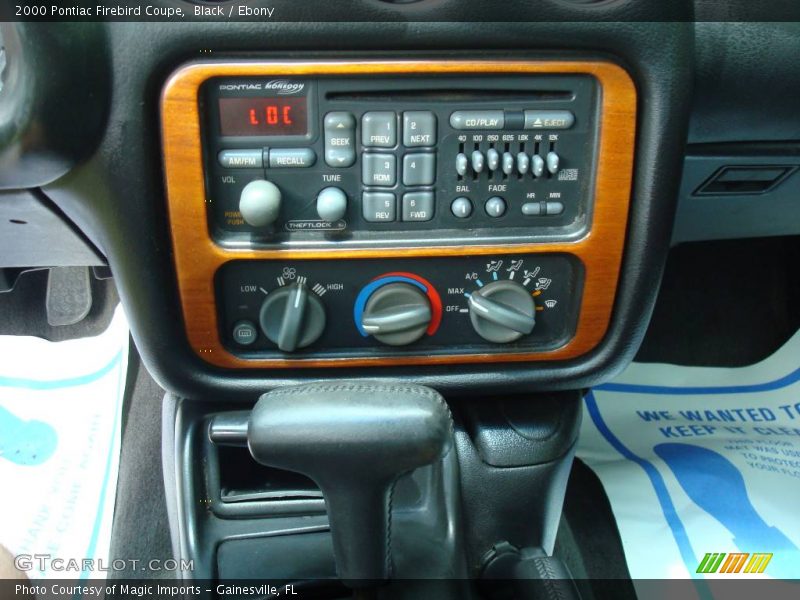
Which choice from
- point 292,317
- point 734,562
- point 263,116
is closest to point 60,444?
point 292,317

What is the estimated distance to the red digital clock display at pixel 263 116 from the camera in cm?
61

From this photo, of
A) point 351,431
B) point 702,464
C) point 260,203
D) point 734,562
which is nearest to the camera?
point 351,431

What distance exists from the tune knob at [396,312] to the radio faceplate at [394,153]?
52mm

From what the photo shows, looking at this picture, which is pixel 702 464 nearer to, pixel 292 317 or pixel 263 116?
pixel 292 317

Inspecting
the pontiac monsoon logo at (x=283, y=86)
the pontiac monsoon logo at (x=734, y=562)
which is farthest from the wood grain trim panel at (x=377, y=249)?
the pontiac monsoon logo at (x=734, y=562)

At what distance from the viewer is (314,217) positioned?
65 centimetres

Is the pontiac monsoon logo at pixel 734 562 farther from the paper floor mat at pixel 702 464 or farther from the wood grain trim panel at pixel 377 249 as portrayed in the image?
the wood grain trim panel at pixel 377 249

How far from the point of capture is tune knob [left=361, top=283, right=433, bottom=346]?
675 mm

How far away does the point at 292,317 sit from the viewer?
0.67 meters

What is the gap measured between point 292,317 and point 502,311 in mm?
189

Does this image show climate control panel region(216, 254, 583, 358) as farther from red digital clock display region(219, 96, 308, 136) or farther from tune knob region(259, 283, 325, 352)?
red digital clock display region(219, 96, 308, 136)

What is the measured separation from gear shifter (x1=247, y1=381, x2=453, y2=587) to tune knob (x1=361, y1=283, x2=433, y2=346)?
0.14 meters

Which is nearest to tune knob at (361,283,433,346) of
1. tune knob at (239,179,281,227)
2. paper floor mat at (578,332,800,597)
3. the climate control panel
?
the climate control panel

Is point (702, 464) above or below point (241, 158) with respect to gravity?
below
